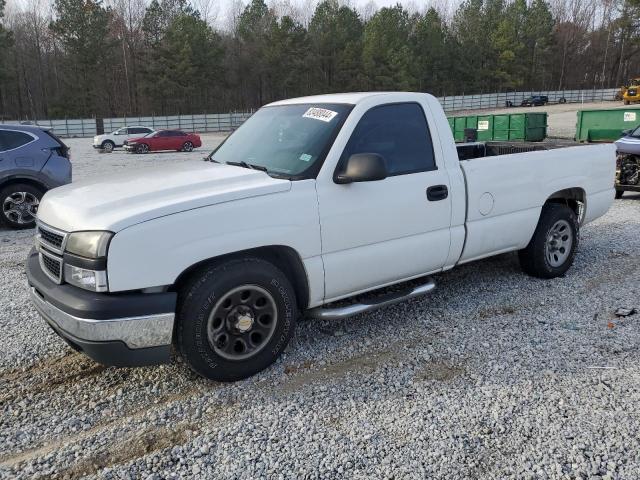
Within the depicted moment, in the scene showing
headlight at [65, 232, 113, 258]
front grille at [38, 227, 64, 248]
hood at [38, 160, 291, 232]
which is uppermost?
hood at [38, 160, 291, 232]

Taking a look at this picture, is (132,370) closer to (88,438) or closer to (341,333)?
(88,438)

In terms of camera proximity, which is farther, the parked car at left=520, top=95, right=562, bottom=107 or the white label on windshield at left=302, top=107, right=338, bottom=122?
the parked car at left=520, top=95, right=562, bottom=107

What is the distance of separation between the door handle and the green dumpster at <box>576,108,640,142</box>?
13.9m

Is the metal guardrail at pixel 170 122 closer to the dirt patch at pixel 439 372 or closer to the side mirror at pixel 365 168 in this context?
the side mirror at pixel 365 168

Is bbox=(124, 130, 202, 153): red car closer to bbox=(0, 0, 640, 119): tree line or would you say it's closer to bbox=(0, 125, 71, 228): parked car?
bbox=(0, 125, 71, 228): parked car

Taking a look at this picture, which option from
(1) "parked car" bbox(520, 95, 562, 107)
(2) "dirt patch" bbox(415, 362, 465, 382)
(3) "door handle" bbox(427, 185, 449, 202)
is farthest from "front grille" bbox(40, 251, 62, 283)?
(1) "parked car" bbox(520, 95, 562, 107)

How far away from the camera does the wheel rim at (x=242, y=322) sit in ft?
10.9

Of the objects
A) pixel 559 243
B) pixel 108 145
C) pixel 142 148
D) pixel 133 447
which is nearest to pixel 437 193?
pixel 559 243

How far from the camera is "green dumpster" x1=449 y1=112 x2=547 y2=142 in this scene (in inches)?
883

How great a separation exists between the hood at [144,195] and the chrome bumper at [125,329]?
20.3 inches

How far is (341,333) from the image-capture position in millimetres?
4273

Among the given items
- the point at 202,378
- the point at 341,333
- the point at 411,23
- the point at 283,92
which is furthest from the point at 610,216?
the point at 411,23

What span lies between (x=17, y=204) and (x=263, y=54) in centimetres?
6418

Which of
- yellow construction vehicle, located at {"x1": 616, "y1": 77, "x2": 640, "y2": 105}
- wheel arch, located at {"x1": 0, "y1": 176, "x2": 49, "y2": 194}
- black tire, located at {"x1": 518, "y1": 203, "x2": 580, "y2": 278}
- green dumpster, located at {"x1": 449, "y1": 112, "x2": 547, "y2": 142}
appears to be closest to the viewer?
black tire, located at {"x1": 518, "y1": 203, "x2": 580, "y2": 278}
